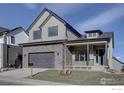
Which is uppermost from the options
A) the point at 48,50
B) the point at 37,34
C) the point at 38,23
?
the point at 38,23

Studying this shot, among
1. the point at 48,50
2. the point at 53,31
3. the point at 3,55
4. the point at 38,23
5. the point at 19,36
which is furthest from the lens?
the point at 19,36

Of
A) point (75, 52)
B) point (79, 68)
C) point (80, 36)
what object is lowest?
point (79, 68)

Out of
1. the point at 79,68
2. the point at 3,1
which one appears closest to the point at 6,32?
the point at 79,68

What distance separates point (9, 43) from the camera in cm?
3591

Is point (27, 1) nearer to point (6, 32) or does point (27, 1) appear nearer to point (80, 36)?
point (80, 36)

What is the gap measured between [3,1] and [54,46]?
1373cm

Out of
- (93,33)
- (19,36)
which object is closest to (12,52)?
(19,36)

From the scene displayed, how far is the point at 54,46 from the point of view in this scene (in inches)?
1153

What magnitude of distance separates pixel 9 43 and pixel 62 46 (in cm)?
1066

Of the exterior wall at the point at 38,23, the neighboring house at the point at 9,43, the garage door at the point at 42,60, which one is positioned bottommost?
the garage door at the point at 42,60

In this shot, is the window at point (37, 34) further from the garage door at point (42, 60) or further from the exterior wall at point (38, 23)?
the garage door at point (42, 60)

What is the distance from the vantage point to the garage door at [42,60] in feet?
96.8

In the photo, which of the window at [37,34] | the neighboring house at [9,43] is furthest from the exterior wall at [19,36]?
the window at [37,34]

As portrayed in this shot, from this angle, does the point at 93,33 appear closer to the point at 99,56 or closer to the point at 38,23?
the point at 99,56
